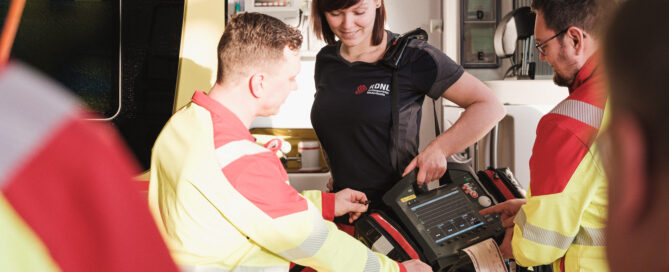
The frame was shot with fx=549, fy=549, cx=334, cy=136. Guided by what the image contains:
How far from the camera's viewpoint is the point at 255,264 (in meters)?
1.30

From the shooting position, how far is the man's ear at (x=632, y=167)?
1.23ft

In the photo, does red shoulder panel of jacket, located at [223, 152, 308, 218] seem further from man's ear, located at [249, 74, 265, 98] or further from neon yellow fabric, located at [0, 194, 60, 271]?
neon yellow fabric, located at [0, 194, 60, 271]

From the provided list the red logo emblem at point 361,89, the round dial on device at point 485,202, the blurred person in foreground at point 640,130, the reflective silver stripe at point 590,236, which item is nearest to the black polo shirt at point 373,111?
the red logo emblem at point 361,89

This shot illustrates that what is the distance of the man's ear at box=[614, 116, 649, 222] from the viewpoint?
375 mm

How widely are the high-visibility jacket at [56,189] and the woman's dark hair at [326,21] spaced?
162 cm

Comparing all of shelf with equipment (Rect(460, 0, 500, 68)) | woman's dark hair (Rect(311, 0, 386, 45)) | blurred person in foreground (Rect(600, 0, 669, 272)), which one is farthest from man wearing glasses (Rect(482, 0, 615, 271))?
shelf with equipment (Rect(460, 0, 500, 68))

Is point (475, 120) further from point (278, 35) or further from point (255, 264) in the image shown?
point (255, 264)

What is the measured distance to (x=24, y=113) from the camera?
0.82 feet

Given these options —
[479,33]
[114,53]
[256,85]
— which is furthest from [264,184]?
[479,33]

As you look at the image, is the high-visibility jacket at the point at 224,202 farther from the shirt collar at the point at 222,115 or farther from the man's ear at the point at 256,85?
the man's ear at the point at 256,85

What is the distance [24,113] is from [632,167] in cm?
37

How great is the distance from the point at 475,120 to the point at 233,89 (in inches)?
31.6

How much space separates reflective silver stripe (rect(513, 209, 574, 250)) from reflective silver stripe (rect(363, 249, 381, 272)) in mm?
383

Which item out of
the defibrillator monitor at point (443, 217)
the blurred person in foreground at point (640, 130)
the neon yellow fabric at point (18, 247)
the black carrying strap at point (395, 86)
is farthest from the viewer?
the black carrying strap at point (395, 86)
